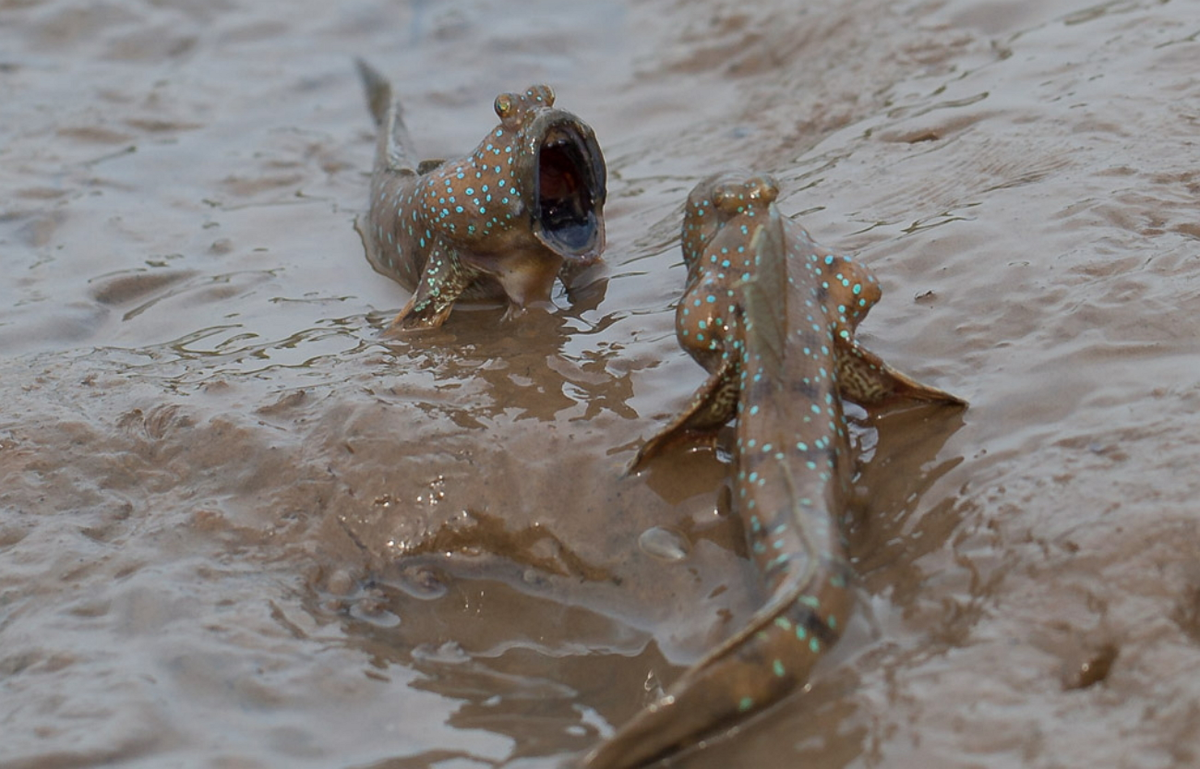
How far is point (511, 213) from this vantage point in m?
4.24

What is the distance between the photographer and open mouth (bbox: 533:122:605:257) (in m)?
4.12

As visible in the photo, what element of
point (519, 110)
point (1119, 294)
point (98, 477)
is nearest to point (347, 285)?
point (519, 110)

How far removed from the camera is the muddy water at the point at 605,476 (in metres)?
2.60

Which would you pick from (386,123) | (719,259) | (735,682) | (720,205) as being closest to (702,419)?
(719,259)

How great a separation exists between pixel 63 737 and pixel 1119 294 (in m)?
3.10

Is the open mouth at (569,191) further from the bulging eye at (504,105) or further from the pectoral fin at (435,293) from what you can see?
the pectoral fin at (435,293)

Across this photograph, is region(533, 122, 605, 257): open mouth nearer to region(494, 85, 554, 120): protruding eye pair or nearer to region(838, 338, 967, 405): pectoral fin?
region(494, 85, 554, 120): protruding eye pair

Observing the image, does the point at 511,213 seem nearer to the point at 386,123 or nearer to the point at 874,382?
the point at 874,382

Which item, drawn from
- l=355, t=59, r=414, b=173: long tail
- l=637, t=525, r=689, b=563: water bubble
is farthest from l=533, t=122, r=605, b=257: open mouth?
l=637, t=525, r=689, b=563: water bubble

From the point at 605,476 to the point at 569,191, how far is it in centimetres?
146

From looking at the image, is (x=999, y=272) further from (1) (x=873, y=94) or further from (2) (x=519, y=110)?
(1) (x=873, y=94)

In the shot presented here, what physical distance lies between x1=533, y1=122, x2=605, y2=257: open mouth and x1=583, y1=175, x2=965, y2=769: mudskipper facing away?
2.22 ft

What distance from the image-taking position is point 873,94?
5914 millimetres

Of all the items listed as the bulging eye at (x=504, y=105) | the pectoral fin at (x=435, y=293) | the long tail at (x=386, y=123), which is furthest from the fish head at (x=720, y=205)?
the long tail at (x=386, y=123)
